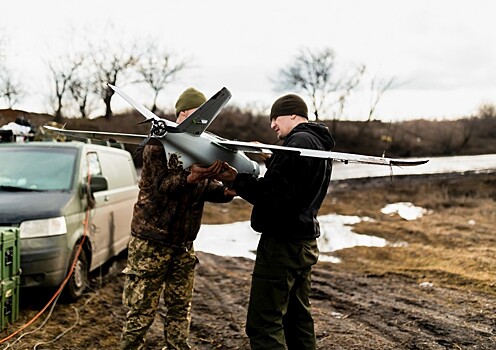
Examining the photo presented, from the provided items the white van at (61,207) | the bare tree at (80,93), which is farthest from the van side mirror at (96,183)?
the bare tree at (80,93)

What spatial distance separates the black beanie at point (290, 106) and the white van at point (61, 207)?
2835 mm

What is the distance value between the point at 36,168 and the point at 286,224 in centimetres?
380

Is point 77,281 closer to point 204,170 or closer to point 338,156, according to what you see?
point 204,170

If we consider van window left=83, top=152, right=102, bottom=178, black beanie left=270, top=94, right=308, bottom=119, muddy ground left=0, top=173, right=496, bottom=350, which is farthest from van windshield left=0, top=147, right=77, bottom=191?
black beanie left=270, top=94, right=308, bottom=119

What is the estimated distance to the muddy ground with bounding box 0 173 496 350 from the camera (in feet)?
15.1

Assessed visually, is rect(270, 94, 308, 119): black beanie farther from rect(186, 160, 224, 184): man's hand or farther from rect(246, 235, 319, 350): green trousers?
rect(246, 235, 319, 350): green trousers

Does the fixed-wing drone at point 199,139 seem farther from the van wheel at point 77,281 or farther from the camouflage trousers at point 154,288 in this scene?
the van wheel at point 77,281

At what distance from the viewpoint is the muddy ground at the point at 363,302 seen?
4594 millimetres

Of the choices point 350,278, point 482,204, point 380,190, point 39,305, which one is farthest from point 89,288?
point 380,190

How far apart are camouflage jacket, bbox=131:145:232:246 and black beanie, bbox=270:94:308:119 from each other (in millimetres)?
805

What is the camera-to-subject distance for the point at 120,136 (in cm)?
334

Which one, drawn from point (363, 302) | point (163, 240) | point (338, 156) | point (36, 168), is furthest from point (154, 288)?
point (363, 302)

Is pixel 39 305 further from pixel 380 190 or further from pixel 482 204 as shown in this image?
pixel 380 190

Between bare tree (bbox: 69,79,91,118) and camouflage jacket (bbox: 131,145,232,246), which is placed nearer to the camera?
camouflage jacket (bbox: 131,145,232,246)
